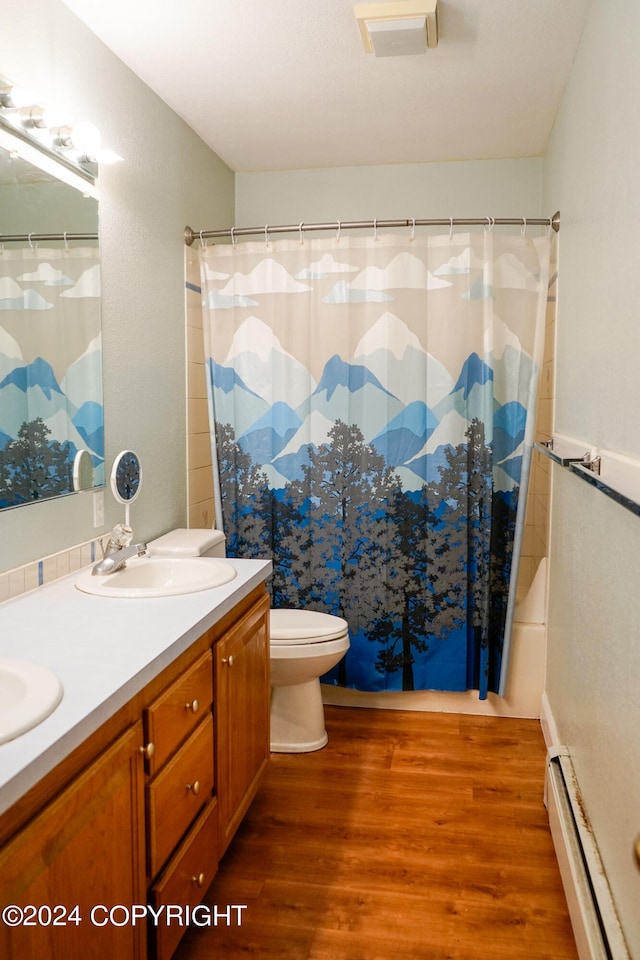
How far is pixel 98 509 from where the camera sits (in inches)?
93.3

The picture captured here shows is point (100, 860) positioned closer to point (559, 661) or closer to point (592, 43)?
point (559, 661)

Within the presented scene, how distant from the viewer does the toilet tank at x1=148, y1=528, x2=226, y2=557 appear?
8.58 ft

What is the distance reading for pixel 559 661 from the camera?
2.62 metres

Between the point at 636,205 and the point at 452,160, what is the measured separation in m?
2.10

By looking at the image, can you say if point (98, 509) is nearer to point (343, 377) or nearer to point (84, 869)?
point (343, 377)

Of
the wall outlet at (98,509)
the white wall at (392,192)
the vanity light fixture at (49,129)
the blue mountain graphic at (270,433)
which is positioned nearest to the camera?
the vanity light fixture at (49,129)

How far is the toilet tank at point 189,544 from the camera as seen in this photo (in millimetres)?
2615

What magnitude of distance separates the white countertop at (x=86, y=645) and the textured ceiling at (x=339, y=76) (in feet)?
5.46

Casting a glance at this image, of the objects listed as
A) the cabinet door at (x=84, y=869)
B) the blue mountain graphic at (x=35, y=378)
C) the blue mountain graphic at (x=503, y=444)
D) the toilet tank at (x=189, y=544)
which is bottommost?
the cabinet door at (x=84, y=869)

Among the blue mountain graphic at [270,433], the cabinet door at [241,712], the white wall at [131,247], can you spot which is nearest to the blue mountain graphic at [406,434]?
the blue mountain graphic at [270,433]

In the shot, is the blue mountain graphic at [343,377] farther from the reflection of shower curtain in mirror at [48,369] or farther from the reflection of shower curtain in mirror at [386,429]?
the reflection of shower curtain in mirror at [48,369]

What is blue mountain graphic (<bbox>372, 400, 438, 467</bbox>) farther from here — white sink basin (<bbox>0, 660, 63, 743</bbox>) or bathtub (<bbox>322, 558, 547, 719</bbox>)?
white sink basin (<bbox>0, 660, 63, 743</bbox>)

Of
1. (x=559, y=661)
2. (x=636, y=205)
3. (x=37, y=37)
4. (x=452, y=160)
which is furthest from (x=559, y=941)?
(x=452, y=160)

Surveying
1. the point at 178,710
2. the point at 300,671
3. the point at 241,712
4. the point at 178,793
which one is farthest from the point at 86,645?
the point at 300,671
